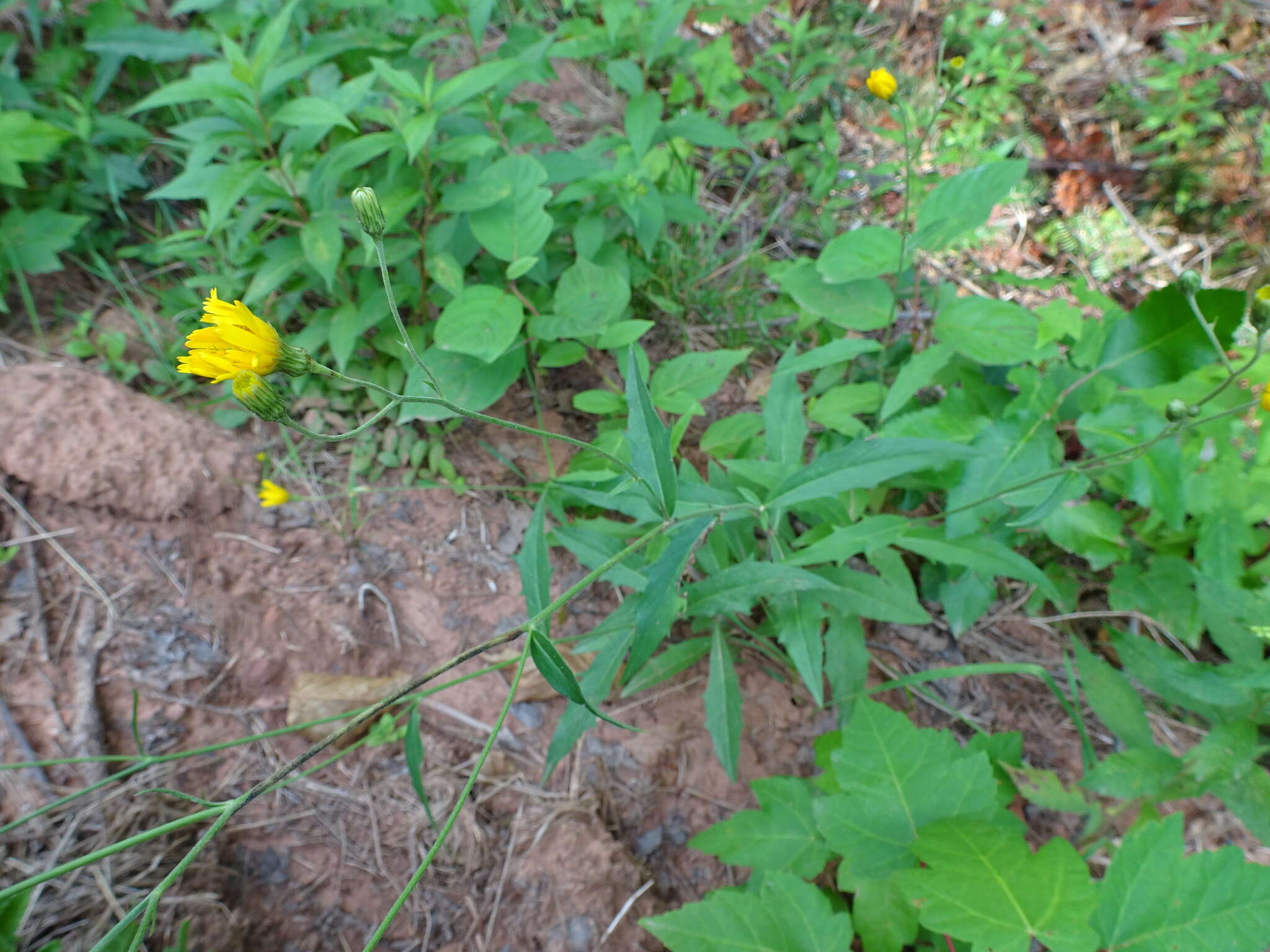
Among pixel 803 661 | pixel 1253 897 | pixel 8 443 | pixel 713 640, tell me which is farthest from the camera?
pixel 8 443

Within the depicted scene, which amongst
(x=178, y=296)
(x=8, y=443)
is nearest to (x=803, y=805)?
(x=8, y=443)

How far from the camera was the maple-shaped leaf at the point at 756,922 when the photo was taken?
1.30 m

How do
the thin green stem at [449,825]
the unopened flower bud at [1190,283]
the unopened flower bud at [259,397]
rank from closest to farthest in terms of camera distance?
the thin green stem at [449,825] < the unopened flower bud at [259,397] < the unopened flower bud at [1190,283]

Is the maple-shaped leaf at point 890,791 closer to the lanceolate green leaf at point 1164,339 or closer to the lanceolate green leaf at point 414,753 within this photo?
the lanceolate green leaf at point 414,753

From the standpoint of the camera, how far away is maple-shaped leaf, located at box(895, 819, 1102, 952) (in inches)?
45.5

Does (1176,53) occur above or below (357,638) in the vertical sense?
above

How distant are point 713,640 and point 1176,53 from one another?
158 inches

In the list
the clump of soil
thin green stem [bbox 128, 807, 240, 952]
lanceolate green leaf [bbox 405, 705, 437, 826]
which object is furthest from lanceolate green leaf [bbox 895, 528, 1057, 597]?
the clump of soil

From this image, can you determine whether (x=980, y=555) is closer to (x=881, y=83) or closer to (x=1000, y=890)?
(x=1000, y=890)

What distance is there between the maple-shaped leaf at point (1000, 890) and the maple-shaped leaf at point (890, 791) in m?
0.09

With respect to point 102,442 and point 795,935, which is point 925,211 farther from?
point 102,442

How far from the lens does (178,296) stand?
2.38m

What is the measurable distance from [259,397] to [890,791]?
138 centimetres

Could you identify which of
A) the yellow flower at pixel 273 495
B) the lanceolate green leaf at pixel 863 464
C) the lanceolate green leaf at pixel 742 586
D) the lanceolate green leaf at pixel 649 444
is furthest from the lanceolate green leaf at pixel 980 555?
the yellow flower at pixel 273 495
